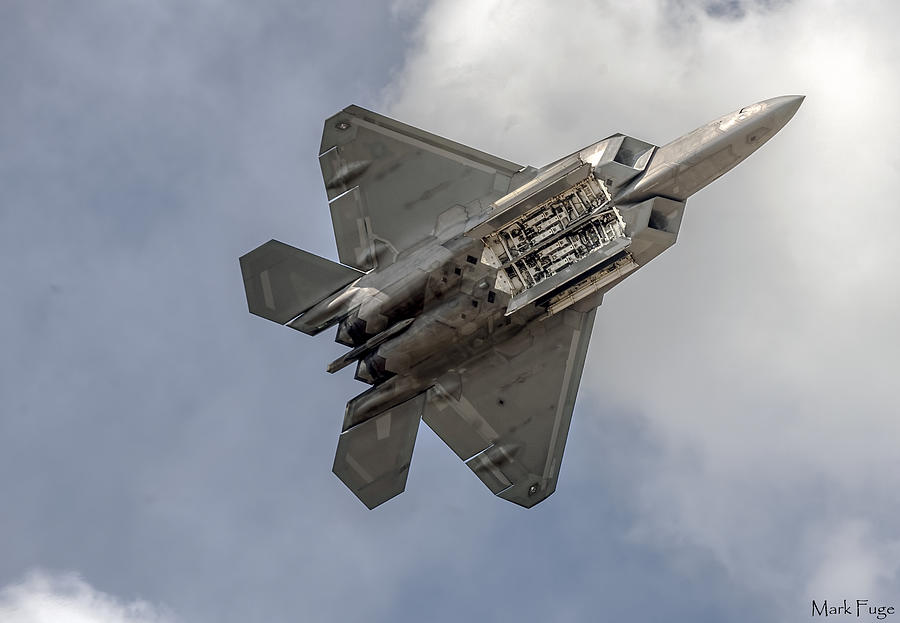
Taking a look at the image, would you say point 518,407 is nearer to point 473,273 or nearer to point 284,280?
point 473,273

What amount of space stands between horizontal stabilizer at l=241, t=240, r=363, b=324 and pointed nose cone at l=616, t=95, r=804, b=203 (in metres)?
9.11

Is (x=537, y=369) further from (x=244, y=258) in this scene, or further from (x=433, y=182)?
(x=244, y=258)

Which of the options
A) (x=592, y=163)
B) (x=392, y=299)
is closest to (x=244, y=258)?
(x=392, y=299)

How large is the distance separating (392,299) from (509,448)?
19.7 feet

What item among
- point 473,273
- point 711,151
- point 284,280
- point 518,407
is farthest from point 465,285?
point 711,151

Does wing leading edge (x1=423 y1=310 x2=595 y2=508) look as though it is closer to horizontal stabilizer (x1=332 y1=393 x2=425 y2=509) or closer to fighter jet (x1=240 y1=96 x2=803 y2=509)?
fighter jet (x1=240 y1=96 x2=803 y2=509)

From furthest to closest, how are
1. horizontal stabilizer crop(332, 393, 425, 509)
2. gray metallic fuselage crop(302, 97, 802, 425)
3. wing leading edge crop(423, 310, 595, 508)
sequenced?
wing leading edge crop(423, 310, 595, 508) → horizontal stabilizer crop(332, 393, 425, 509) → gray metallic fuselage crop(302, 97, 802, 425)

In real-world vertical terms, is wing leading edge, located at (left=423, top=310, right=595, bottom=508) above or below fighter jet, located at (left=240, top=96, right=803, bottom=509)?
below

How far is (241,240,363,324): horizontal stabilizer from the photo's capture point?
3569 centimetres

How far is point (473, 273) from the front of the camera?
113 feet

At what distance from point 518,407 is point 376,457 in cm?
464

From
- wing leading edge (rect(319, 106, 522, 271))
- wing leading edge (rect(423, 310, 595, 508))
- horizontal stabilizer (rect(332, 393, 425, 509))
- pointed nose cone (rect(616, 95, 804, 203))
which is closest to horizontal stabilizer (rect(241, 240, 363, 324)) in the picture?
wing leading edge (rect(319, 106, 522, 271))

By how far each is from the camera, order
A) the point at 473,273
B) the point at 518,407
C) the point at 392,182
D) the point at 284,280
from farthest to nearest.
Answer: the point at 392,182 → the point at 518,407 → the point at 284,280 → the point at 473,273

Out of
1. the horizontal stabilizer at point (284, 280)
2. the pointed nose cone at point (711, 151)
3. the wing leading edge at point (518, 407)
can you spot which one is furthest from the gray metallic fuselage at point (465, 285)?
the wing leading edge at point (518, 407)
